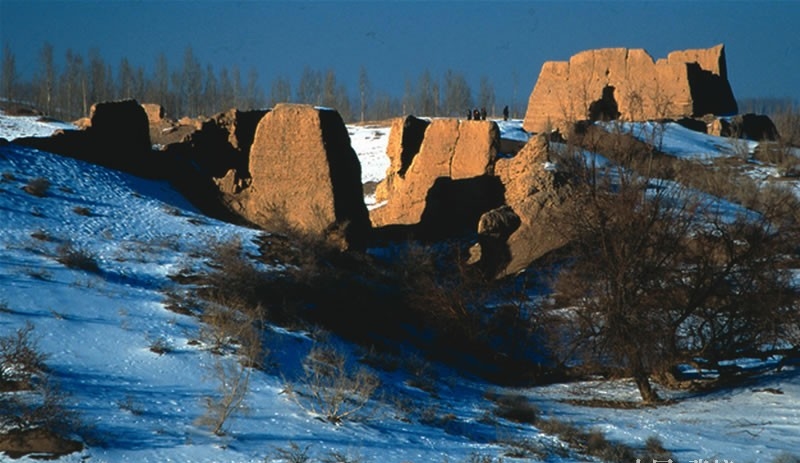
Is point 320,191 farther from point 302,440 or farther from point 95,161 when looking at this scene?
point 302,440

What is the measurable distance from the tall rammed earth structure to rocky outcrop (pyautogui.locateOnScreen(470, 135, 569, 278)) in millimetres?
23260

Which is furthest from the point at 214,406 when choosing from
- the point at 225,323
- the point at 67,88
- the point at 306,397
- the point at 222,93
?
the point at 222,93

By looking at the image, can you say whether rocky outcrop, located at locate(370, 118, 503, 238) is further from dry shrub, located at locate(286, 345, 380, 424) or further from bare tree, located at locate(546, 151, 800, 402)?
dry shrub, located at locate(286, 345, 380, 424)

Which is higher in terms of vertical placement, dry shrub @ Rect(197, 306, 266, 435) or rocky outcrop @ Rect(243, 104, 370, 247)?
rocky outcrop @ Rect(243, 104, 370, 247)

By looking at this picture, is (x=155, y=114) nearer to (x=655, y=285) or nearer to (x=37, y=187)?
(x=37, y=187)

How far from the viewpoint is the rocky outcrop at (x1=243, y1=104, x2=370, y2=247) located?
22.7m

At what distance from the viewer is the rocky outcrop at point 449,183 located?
27.9 m

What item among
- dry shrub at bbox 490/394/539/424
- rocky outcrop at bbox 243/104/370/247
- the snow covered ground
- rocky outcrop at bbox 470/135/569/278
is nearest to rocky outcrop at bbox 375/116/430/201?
rocky outcrop at bbox 470/135/569/278

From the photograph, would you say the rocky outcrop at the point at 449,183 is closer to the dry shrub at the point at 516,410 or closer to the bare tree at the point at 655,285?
the bare tree at the point at 655,285

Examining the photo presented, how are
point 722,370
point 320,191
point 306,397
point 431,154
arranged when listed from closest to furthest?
point 306,397 → point 722,370 → point 320,191 → point 431,154

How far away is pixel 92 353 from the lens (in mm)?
11961

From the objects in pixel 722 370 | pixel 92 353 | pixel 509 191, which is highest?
pixel 509 191

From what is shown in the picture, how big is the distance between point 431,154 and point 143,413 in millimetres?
20090

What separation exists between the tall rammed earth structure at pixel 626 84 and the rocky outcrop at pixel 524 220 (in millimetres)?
23260
